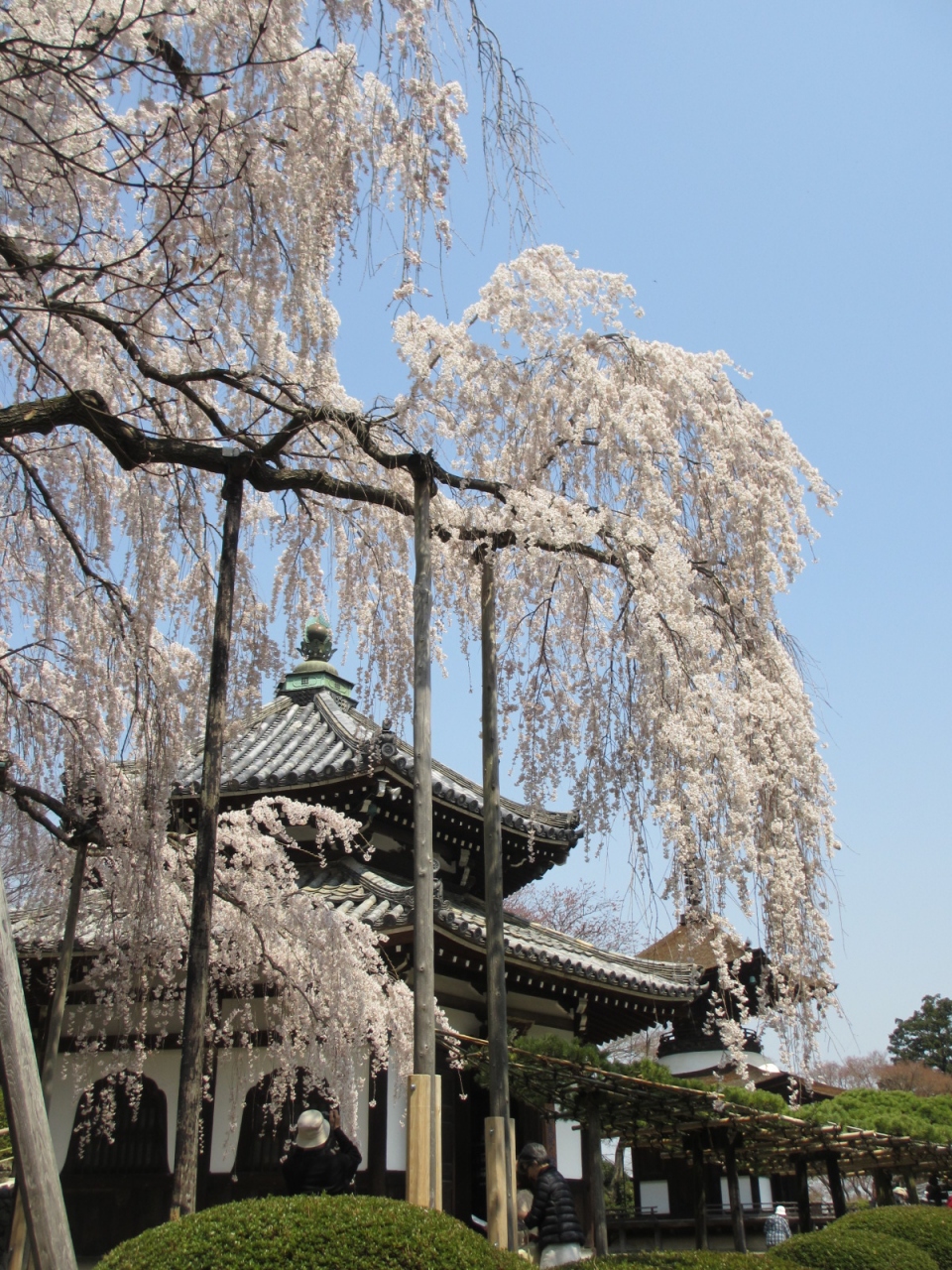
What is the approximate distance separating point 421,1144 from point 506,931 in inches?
230

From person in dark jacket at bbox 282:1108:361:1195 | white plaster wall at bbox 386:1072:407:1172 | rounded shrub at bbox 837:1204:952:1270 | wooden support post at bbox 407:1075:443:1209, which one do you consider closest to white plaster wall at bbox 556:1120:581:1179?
white plaster wall at bbox 386:1072:407:1172

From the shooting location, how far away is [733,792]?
5.50 m

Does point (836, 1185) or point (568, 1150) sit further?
point (568, 1150)

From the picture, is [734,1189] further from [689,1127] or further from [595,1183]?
[595,1183]

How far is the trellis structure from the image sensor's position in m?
7.39

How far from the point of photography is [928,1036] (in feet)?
139

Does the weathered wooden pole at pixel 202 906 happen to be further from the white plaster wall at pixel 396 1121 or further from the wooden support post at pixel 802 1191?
the wooden support post at pixel 802 1191

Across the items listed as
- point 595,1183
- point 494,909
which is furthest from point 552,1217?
point 494,909

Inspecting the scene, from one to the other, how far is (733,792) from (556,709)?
219 cm

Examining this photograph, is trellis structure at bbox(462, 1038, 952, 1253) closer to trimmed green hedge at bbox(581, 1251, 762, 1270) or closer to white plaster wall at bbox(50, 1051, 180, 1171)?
trimmed green hedge at bbox(581, 1251, 762, 1270)

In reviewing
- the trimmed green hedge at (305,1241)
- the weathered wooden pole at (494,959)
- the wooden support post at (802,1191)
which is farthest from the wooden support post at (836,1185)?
the trimmed green hedge at (305,1241)

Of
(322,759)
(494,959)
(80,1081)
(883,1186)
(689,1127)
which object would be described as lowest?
(883,1186)

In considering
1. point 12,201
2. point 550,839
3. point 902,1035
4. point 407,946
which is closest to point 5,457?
point 12,201

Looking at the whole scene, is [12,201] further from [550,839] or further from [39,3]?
[550,839]
